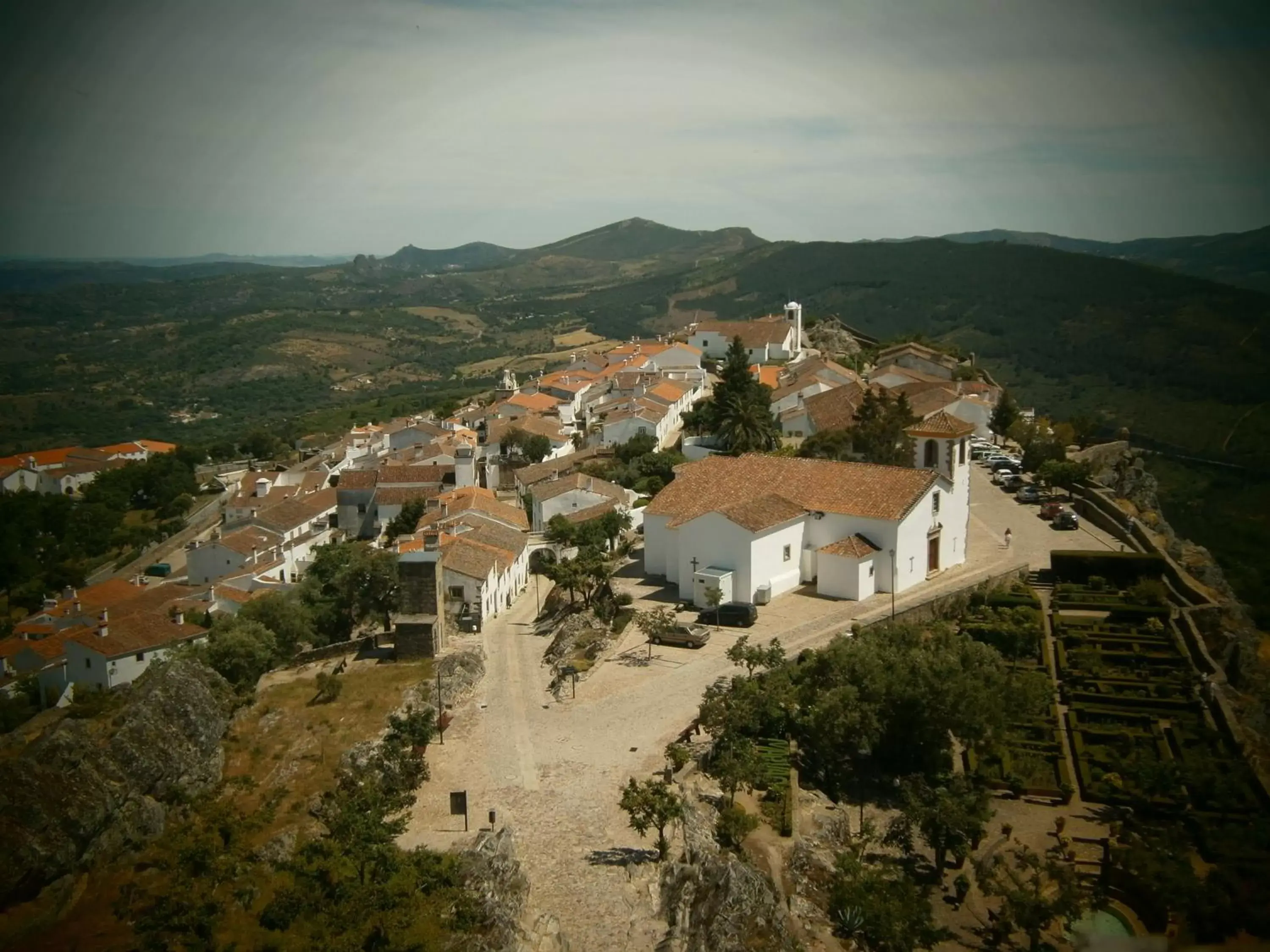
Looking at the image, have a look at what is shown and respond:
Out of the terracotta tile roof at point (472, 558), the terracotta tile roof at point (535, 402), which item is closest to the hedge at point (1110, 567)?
the terracotta tile roof at point (472, 558)

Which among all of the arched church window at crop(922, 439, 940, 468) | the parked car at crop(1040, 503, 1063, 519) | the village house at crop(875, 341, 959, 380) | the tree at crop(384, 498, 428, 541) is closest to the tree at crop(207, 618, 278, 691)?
the tree at crop(384, 498, 428, 541)

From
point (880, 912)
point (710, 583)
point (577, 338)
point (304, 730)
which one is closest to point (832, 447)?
→ point (710, 583)

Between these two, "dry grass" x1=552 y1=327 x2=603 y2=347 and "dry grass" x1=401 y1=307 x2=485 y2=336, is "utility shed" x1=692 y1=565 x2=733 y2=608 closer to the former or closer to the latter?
"dry grass" x1=552 y1=327 x2=603 y2=347

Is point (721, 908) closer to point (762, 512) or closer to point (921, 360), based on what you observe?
point (762, 512)

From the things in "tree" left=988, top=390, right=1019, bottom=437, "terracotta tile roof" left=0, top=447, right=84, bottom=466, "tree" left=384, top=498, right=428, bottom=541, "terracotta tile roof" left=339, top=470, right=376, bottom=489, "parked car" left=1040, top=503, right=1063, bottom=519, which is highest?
"tree" left=988, top=390, right=1019, bottom=437

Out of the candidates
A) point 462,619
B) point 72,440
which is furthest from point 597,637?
point 72,440
